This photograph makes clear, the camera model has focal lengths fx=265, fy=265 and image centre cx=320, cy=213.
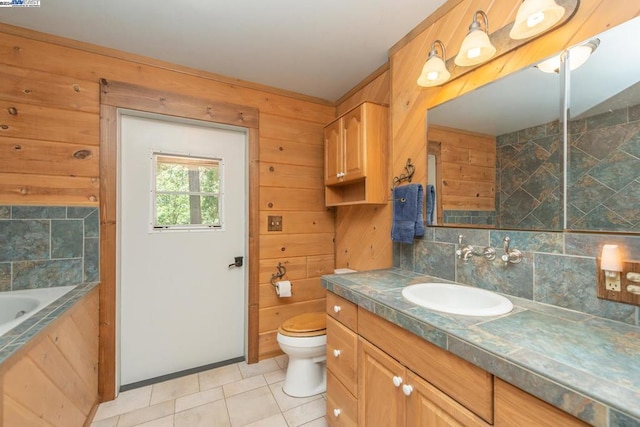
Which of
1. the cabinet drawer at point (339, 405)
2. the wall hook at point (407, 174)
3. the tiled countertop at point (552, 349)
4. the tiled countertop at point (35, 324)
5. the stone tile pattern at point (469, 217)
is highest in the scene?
the wall hook at point (407, 174)

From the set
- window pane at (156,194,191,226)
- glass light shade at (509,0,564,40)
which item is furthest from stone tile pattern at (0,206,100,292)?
glass light shade at (509,0,564,40)

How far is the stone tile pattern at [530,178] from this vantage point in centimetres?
107

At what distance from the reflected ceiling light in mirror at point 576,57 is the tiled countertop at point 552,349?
0.94m

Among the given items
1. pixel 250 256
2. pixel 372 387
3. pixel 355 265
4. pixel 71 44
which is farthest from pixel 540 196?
pixel 71 44

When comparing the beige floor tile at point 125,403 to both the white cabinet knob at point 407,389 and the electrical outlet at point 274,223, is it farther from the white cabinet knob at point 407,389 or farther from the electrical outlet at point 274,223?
the white cabinet knob at point 407,389

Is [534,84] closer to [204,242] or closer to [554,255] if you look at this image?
[554,255]

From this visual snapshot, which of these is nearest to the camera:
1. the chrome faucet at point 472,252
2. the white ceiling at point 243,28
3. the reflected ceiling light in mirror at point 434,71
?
the chrome faucet at point 472,252

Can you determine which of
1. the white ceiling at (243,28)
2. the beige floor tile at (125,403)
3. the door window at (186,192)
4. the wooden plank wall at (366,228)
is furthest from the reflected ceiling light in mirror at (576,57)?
the beige floor tile at (125,403)

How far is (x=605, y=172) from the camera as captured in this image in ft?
3.07

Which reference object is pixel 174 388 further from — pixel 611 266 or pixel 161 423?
pixel 611 266

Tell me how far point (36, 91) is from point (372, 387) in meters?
2.60

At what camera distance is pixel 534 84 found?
3.73 ft

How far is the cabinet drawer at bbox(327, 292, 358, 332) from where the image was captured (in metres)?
1.30

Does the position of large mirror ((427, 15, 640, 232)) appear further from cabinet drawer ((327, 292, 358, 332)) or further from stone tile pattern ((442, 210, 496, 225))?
cabinet drawer ((327, 292, 358, 332))
